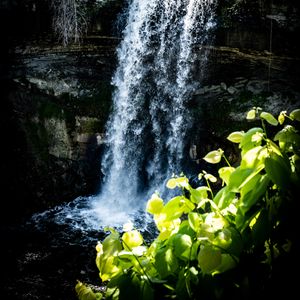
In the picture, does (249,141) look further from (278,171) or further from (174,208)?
(174,208)

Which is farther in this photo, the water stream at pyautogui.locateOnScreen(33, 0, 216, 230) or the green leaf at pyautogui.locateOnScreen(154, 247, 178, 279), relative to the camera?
the water stream at pyautogui.locateOnScreen(33, 0, 216, 230)

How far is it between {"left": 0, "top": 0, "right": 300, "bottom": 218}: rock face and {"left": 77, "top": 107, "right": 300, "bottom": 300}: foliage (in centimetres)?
718

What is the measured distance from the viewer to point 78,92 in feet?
28.4

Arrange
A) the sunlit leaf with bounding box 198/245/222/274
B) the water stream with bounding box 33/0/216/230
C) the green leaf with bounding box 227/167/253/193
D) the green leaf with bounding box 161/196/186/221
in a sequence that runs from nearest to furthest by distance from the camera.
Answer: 1. the sunlit leaf with bounding box 198/245/222/274
2. the green leaf with bounding box 227/167/253/193
3. the green leaf with bounding box 161/196/186/221
4. the water stream with bounding box 33/0/216/230

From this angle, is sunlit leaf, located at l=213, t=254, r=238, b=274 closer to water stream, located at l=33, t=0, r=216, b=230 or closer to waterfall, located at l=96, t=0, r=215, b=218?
water stream, located at l=33, t=0, r=216, b=230

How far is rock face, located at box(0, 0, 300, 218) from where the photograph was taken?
25.5 feet

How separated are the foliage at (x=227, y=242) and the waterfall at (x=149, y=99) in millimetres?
7000

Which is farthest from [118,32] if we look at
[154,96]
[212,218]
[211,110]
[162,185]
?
[212,218]

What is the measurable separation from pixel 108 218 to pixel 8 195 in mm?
2608

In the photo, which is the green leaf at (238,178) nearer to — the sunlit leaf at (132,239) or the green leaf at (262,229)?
the green leaf at (262,229)

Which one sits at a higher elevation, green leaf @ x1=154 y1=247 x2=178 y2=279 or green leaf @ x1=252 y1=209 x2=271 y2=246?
green leaf @ x1=252 y1=209 x2=271 y2=246

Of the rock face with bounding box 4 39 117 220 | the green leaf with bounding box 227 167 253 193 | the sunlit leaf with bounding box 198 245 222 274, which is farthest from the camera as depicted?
the rock face with bounding box 4 39 117 220

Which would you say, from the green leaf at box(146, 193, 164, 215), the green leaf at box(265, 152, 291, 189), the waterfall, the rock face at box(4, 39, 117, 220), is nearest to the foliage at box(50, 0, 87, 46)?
the rock face at box(4, 39, 117, 220)

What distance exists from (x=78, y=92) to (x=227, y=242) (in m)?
8.24
